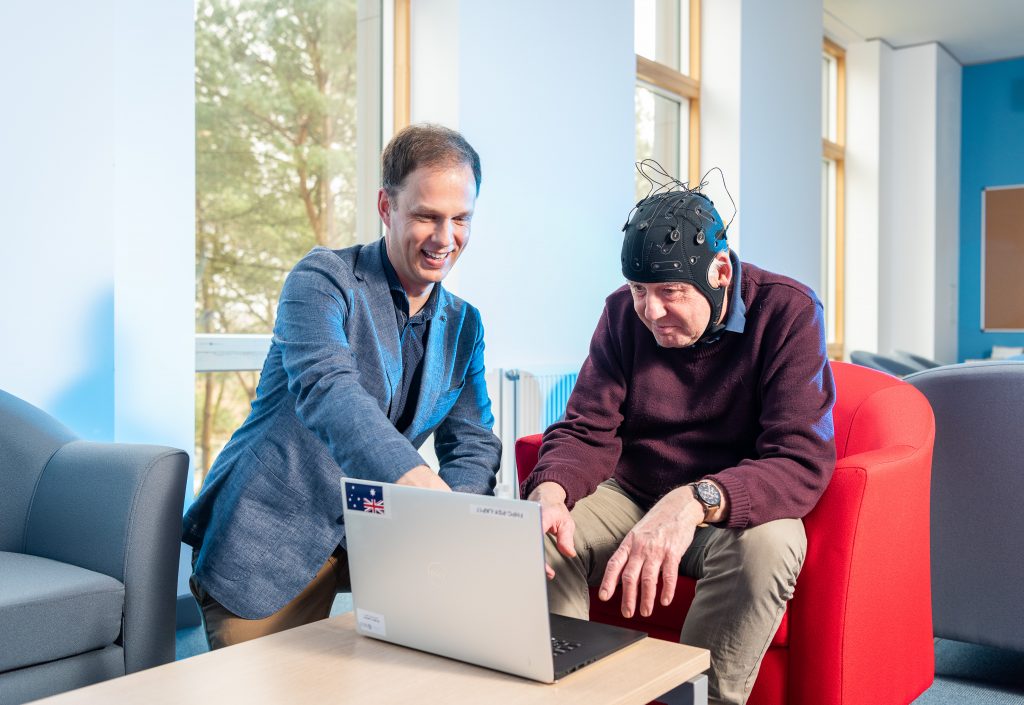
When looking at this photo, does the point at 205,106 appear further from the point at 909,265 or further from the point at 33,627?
the point at 909,265

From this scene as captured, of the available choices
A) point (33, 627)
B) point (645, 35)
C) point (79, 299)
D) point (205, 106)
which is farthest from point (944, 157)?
point (33, 627)

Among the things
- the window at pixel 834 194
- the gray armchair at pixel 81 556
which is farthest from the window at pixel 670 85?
the gray armchair at pixel 81 556

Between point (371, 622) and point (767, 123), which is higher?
point (767, 123)

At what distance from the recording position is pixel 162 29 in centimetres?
268

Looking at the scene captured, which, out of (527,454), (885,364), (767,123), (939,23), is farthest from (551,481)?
(939,23)

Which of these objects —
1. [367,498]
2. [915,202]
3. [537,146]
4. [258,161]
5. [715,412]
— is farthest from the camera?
[915,202]

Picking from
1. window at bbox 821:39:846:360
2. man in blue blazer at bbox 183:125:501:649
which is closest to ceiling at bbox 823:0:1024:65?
window at bbox 821:39:846:360

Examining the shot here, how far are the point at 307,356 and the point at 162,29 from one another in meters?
1.60

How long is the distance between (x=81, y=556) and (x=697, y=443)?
1281 mm

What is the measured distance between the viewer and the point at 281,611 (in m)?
1.69

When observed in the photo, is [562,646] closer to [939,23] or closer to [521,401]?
[521,401]

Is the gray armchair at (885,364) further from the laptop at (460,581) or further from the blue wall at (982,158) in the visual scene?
the laptop at (460,581)

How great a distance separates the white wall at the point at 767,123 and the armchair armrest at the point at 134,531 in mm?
4264

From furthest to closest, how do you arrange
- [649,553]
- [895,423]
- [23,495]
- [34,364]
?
1. [34,364]
2. [23,495]
3. [895,423]
4. [649,553]
